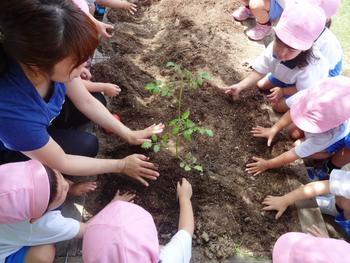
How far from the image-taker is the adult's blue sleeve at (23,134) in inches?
64.7

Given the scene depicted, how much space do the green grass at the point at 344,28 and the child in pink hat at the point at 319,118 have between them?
145 cm

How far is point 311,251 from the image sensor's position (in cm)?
149

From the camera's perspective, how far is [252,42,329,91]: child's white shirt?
2615mm

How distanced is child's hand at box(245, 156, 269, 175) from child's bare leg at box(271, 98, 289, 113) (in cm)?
56

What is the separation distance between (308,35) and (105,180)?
5.39 ft

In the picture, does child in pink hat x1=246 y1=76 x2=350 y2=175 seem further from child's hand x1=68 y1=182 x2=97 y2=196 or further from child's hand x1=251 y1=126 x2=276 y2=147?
child's hand x1=68 y1=182 x2=97 y2=196

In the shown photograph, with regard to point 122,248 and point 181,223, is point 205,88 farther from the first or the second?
point 122,248

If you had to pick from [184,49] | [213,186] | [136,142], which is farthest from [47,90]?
[184,49]

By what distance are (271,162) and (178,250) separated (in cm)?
97

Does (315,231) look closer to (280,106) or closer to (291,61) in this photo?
(280,106)

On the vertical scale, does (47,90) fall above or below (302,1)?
below

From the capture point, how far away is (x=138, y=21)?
3.59 m

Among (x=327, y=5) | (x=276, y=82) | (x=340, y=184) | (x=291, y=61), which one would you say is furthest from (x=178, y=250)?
(x=327, y=5)

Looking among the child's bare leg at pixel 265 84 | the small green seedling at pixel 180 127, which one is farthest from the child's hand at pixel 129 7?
the child's bare leg at pixel 265 84
